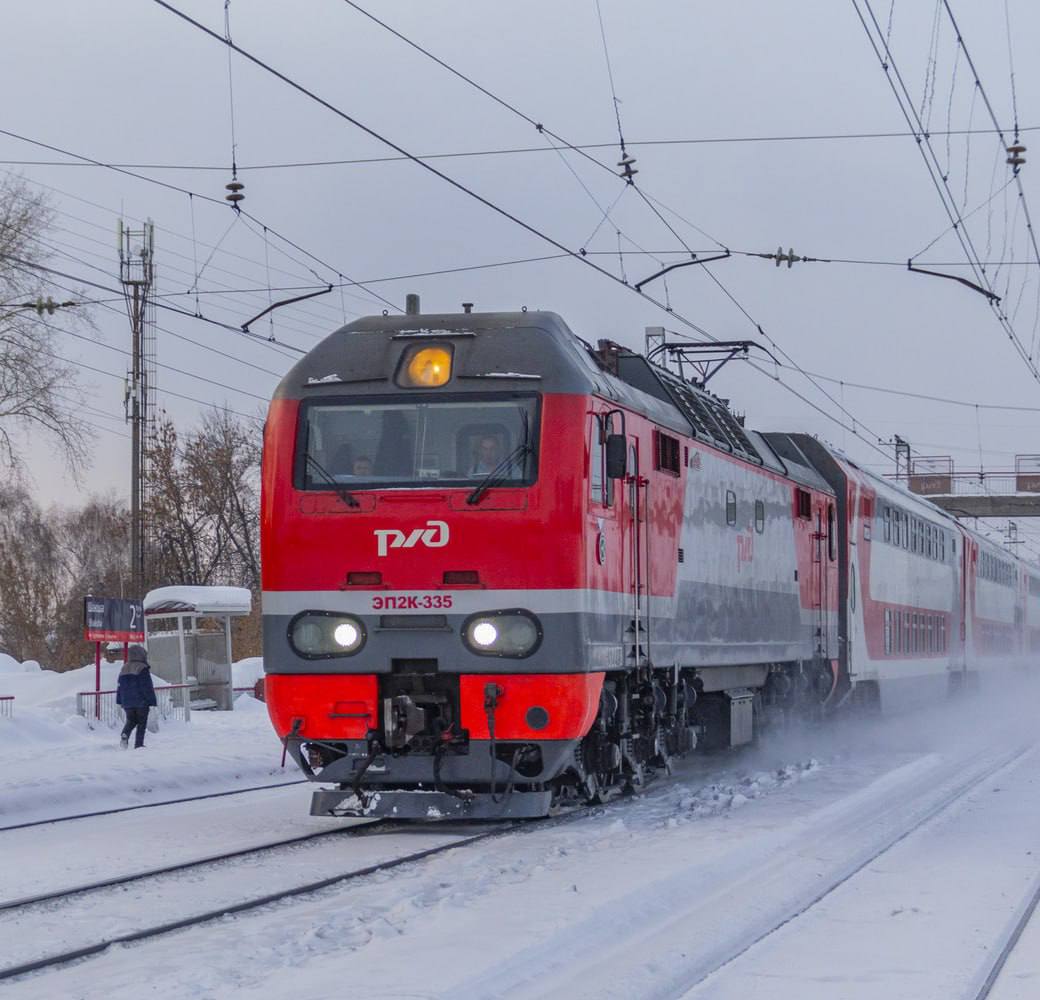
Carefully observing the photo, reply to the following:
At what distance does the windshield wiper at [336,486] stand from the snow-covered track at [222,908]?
2.49m

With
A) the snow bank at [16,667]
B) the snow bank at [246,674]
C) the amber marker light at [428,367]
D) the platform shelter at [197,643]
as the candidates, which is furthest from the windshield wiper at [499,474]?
the snow bank at [16,667]

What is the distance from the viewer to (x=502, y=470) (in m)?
11.9

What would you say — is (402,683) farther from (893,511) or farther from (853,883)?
(893,511)

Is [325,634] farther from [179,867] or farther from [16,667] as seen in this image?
[16,667]

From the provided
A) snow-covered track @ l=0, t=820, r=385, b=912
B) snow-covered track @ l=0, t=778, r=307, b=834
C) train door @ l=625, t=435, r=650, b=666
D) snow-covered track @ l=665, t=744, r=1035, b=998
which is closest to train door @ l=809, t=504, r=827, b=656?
snow-covered track @ l=665, t=744, r=1035, b=998

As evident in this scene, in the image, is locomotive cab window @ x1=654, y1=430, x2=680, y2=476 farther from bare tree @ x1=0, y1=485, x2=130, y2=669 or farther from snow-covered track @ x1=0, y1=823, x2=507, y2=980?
bare tree @ x1=0, y1=485, x2=130, y2=669


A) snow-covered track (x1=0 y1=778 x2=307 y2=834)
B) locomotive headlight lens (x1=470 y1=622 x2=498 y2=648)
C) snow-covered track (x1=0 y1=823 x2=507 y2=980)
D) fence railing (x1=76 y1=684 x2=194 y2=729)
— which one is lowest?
snow-covered track (x1=0 y1=778 x2=307 y2=834)

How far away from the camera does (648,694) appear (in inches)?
546

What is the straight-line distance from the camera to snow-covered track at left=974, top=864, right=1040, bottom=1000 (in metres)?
7.03

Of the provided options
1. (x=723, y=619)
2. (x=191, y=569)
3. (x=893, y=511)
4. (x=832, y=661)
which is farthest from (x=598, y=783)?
(x=191, y=569)

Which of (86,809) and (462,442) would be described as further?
(86,809)

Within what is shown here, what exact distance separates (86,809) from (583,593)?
6.35 m

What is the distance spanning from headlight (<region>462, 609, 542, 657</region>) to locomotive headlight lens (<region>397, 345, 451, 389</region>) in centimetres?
181

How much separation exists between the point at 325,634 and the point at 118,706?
11599 millimetres
